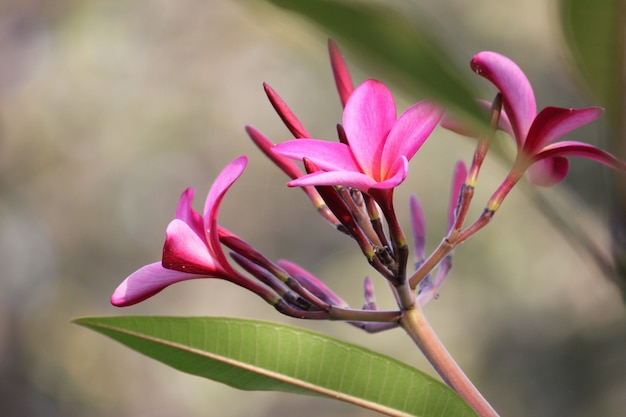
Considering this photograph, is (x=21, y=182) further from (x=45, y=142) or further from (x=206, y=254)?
(x=206, y=254)

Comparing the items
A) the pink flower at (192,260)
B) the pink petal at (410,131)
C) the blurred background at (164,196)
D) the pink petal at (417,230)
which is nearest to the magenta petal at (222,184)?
the pink flower at (192,260)

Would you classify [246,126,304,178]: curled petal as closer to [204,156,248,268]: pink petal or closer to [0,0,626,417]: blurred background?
[204,156,248,268]: pink petal

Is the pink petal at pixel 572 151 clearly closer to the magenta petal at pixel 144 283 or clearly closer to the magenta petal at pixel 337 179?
the magenta petal at pixel 337 179

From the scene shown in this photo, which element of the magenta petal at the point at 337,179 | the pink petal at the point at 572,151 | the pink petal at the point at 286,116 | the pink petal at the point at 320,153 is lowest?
the magenta petal at the point at 337,179

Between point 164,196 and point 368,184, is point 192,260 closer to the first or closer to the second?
point 368,184

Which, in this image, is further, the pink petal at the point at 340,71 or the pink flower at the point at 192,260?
the pink petal at the point at 340,71

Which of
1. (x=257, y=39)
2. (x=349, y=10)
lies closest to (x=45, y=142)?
(x=257, y=39)

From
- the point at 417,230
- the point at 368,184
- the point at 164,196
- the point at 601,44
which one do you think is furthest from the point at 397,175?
the point at 164,196
